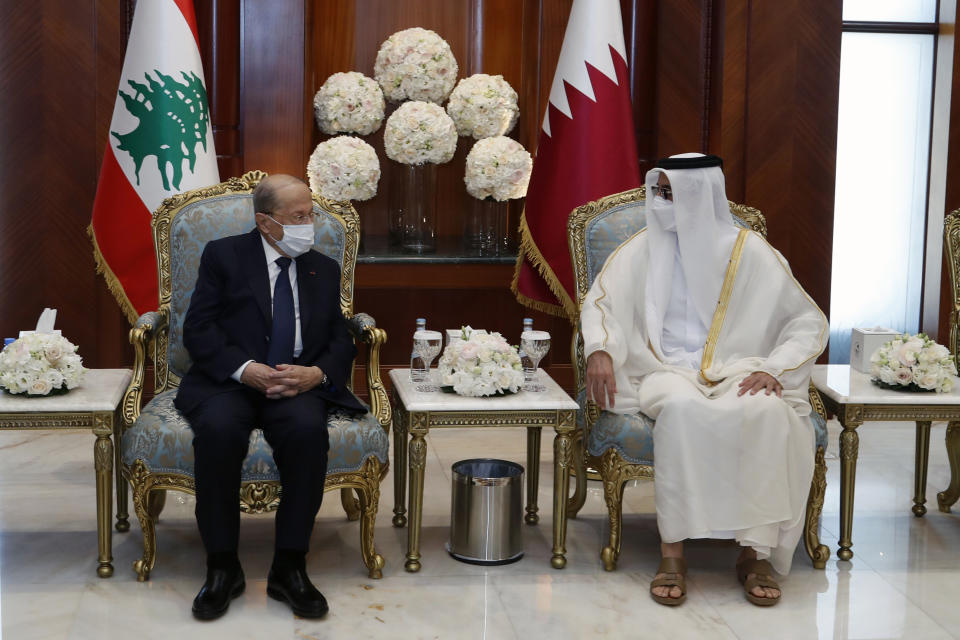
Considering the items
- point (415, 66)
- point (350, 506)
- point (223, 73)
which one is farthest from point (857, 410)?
point (223, 73)

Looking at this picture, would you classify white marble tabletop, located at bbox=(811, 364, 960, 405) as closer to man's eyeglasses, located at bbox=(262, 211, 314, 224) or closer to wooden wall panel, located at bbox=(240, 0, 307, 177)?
man's eyeglasses, located at bbox=(262, 211, 314, 224)

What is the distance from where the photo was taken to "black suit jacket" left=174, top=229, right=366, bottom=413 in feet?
12.4

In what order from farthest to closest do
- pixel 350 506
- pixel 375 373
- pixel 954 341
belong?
pixel 954 341 → pixel 350 506 → pixel 375 373

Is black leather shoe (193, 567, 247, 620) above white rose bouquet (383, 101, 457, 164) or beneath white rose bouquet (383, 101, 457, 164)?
beneath

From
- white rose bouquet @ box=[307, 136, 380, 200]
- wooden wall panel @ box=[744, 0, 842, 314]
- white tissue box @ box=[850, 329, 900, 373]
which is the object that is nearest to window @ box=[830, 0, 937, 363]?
wooden wall panel @ box=[744, 0, 842, 314]

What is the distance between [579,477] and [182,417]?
1608mm

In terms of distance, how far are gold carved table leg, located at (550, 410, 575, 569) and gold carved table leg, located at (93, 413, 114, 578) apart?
148 centimetres

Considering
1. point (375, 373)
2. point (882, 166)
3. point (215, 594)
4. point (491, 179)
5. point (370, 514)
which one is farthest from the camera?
point (882, 166)

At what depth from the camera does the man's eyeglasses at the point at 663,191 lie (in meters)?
4.11

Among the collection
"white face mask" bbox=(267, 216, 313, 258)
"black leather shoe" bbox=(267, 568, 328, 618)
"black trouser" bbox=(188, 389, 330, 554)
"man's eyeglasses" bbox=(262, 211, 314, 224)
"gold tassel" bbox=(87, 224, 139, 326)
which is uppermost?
"man's eyeglasses" bbox=(262, 211, 314, 224)

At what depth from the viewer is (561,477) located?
394 centimetres

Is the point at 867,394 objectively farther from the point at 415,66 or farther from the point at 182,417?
the point at 415,66

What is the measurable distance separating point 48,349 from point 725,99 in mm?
Answer: 3849

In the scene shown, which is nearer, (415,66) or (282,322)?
(282,322)
